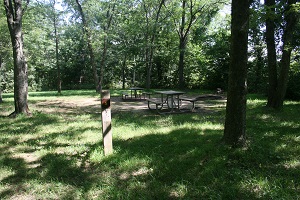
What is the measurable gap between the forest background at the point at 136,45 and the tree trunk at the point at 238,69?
26.6 ft

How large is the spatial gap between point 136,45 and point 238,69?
2106cm

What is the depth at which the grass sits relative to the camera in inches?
113

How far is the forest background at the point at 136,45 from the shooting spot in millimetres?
17344

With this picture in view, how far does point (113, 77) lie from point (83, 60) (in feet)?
15.9

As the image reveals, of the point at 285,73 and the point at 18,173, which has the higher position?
the point at 285,73

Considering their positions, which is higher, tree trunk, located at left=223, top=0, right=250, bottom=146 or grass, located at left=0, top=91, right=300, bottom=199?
tree trunk, located at left=223, top=0, right=250, bottom=146

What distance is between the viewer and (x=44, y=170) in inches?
143

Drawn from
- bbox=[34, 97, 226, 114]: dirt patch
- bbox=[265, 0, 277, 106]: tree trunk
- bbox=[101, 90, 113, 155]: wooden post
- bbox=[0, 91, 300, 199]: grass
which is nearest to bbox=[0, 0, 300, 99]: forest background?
bbox=[265, 0, 277, 106]: tree trunk

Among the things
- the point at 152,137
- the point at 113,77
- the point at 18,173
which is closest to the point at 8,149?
the point at 18,173

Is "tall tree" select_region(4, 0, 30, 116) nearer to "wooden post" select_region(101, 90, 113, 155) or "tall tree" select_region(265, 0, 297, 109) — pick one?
"wooden post" select_region(101, 90, 113, 155)

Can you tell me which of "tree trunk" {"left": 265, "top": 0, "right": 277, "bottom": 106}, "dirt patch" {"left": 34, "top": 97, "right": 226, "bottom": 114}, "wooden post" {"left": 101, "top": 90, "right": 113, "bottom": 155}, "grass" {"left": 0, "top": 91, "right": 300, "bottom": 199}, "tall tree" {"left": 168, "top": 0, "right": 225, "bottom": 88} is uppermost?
"tall tree" {"left": 168, "top": 0, "right": 225, "bottom": 88}

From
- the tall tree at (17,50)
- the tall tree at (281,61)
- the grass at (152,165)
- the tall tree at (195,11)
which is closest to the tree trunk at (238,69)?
the grass at (152,165)

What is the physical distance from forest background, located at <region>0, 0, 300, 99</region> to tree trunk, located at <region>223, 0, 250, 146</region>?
810 centimetres

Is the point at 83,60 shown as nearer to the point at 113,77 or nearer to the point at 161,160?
the point at 113,77
